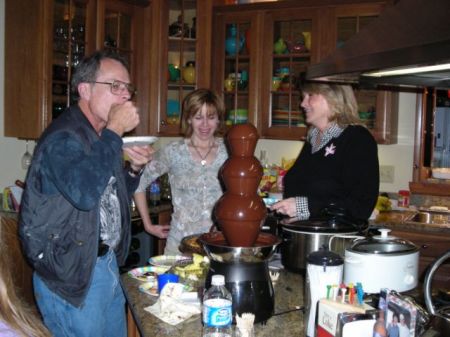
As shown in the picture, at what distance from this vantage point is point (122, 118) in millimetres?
1698

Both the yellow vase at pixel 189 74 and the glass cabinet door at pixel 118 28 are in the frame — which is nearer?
the glass cabinet door at pixel 118 28

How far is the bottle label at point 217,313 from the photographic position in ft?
4.16

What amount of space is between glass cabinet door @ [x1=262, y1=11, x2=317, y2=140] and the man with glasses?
2.07 metres

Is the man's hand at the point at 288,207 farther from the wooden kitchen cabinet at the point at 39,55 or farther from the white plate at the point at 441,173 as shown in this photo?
the white plate at the point at 441,173

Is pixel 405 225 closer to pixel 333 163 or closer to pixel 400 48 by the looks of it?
pixel 333 163

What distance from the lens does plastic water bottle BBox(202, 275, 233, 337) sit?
1269mm

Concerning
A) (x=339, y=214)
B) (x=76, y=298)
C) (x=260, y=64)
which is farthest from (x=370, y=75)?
(x=260, y=64)

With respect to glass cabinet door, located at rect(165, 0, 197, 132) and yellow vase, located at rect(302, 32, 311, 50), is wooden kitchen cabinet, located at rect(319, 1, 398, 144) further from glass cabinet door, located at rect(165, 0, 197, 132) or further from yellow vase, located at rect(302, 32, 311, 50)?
glass cabinet door, located at rect(165, 0, 197, 132)

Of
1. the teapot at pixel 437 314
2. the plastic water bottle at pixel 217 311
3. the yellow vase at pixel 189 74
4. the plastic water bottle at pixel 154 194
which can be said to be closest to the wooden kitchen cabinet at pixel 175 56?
the yellow vase at pixel 189 74

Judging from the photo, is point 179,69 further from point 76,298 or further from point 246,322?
point 246,322

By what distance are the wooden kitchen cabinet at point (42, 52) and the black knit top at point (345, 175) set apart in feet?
5.53

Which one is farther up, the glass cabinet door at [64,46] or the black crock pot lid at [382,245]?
the glass cabinet door at [64,46]

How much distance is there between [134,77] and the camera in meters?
3.75

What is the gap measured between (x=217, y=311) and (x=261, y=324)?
0.70 ft
